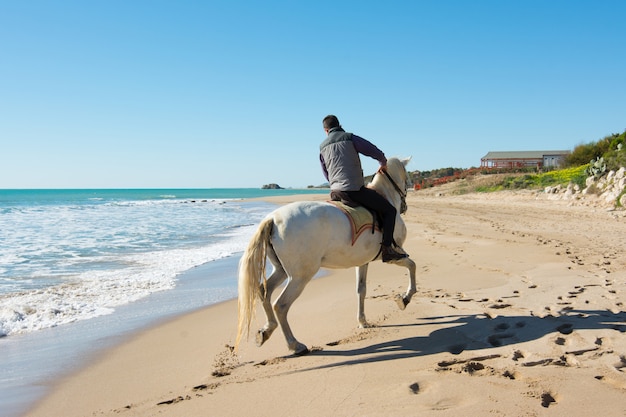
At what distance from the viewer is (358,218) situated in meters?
5.22

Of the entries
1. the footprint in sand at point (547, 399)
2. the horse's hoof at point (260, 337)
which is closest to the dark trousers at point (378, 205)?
the horse's hoof at point (260, 337)

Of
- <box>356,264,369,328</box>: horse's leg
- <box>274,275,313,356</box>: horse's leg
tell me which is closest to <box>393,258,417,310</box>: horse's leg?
<box>356,264,369,328</box>: horse's leg

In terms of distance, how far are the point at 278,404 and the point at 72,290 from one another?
6.00m

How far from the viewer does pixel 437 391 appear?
327 cm

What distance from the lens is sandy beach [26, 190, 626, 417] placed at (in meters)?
3.21

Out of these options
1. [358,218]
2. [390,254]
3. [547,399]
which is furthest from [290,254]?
[547,399]

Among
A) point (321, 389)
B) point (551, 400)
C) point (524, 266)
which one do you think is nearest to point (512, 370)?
point (551, 400)

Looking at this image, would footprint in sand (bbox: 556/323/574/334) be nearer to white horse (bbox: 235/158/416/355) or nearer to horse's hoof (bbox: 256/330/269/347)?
white horse (bbox: 235/158/416/355)

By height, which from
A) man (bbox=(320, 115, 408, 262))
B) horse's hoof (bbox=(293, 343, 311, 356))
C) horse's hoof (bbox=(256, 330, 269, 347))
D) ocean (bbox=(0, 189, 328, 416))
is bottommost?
ocean (bbox=(0, 189, 328, 416))

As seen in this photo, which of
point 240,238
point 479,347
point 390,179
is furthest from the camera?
Answer: point 240,238

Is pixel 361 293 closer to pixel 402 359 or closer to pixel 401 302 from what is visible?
pixel 401 302

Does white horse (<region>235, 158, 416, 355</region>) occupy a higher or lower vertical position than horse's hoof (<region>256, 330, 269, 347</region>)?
higher

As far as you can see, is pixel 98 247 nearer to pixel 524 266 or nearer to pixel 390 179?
pixel 390 179

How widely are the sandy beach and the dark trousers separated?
3.71ft
